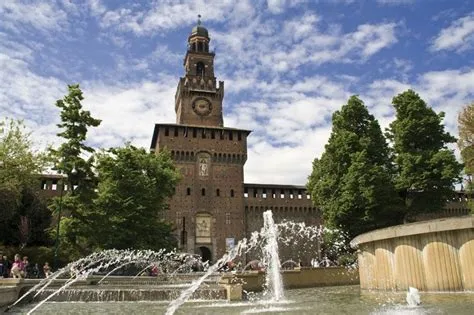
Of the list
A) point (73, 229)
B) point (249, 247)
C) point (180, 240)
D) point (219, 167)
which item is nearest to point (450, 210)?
point (249, 247)

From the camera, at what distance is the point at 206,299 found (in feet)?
47.1

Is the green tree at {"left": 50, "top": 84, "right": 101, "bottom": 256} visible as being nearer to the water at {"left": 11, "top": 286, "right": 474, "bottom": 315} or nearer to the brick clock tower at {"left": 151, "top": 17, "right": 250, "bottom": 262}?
the water at {"left": 11, "top": 286, "right": 474, "bottom": 315}

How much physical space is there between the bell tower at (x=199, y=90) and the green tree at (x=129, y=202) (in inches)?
758

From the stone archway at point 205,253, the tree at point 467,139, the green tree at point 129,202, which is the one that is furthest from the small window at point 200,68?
the tree at point 467,139

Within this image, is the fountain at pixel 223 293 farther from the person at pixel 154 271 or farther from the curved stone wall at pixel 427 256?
the curved stone wall at pixel 427 256

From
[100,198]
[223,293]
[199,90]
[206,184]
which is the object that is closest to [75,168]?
[100,198]

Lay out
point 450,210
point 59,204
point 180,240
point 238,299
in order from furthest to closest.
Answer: point 450,210
point 180,240
point 59,204
point 238,299

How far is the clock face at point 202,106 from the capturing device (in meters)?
48.4

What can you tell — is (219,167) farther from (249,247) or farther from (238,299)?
(238,299)

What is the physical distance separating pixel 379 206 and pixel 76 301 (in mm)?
15984

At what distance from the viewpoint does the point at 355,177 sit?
2420 centimetres

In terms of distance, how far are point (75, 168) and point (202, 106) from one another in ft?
85.3

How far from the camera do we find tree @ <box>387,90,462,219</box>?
2364 cm

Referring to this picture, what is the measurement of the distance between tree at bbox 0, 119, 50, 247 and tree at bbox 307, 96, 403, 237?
16.8 meters
